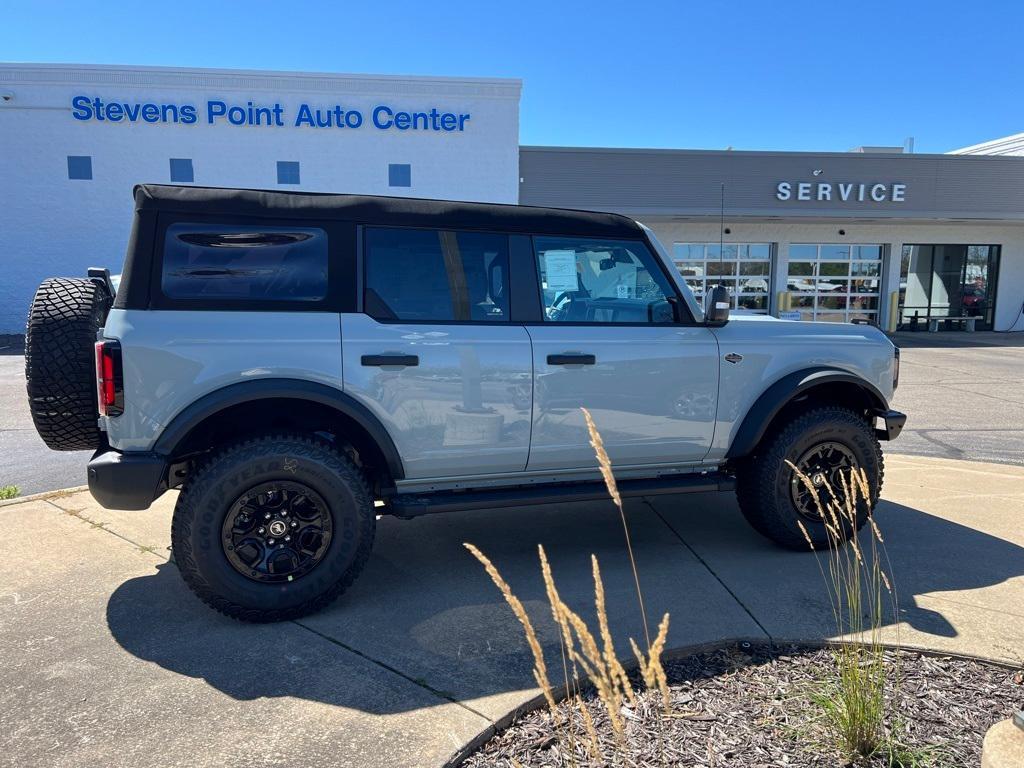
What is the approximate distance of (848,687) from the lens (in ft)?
7.48

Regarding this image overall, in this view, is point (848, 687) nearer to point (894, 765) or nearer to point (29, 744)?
point (894, 765)

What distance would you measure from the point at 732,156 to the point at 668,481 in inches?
736

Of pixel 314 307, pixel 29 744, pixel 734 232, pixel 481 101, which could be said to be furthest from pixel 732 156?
pixel 29 744

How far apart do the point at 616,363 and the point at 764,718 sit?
1878mm

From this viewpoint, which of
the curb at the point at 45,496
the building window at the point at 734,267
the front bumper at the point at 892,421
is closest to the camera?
the front bumper at the point at 892,421

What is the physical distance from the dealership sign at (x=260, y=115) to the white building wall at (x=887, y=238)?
7437mm

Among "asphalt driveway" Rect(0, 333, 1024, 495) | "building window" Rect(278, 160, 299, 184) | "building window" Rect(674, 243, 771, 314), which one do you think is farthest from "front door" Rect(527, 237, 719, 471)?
"building window" Rect(674, 243, 771, 314)

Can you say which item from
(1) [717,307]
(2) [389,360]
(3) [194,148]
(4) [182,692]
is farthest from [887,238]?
(4) [182,692]

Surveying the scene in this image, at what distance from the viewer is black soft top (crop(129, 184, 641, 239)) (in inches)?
129

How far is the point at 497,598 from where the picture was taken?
3.56 meters

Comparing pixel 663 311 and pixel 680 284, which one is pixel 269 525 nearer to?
pixel 663 311

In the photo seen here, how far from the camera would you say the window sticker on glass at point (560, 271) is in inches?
154

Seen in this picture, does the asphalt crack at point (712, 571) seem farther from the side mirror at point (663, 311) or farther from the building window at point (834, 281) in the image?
the building window at point (834, 281)

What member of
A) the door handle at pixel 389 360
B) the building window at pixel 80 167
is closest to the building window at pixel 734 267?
the building window at pixel 80 167
